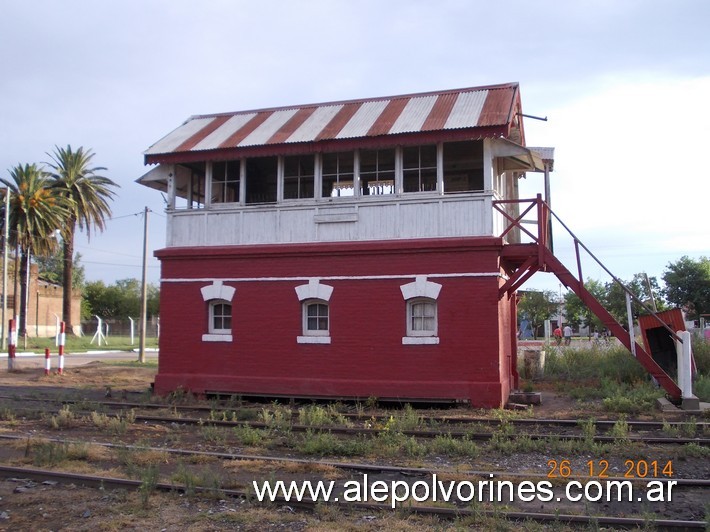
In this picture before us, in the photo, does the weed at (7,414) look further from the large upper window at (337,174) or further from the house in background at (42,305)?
the house in background at (42,305)

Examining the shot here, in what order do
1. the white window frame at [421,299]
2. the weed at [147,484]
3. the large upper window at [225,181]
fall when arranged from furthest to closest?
the large upper window at [225,181]
the white window frame at [421,299]
the weed at [147,484]

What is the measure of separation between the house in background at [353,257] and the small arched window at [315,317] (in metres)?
0.02

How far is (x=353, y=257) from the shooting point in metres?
14.6

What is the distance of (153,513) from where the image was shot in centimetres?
684

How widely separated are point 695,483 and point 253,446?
599 centimetres

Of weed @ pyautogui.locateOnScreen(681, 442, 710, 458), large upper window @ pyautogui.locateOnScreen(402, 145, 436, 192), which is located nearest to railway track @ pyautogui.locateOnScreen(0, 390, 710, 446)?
weed @ pyautogui.locateOnScreen(681, 442, 710, 458)

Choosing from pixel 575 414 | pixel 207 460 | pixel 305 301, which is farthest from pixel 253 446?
pixel 575 414

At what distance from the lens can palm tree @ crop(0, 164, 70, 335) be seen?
40.5m

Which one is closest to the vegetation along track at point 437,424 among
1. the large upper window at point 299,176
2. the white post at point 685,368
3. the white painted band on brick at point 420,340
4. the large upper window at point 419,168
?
Answer: the white post at point 685,368

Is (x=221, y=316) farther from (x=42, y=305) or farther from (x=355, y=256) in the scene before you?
(x=42, y=305)

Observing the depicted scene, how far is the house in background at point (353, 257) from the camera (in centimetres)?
1388

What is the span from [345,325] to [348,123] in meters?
4.71

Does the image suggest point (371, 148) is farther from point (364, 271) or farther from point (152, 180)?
point (152, 180)

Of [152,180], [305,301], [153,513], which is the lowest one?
[153,513]
